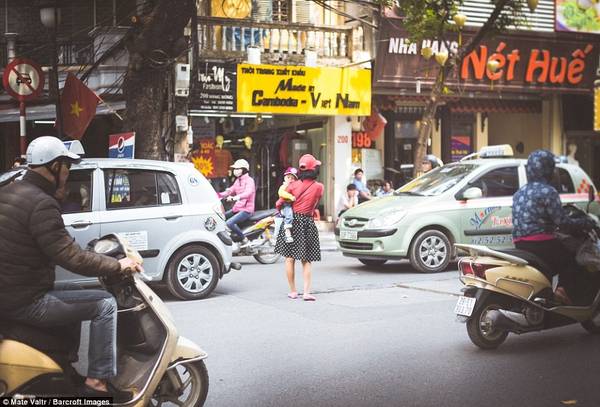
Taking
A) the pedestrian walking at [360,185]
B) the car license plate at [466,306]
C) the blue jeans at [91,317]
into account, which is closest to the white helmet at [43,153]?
the blue jeans at [91,317]

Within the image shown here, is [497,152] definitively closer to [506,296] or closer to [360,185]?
[360,185]

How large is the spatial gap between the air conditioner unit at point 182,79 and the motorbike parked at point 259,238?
153 inches

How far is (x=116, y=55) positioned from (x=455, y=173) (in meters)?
8.66

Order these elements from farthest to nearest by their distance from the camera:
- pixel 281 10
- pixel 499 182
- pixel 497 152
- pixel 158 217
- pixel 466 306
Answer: pixel 281 10 < pixel 497 152 < pixel 499 182 < pixel 158 217 < pixel 466 306

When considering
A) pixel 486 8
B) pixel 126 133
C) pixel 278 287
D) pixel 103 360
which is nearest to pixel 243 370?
pixel 103 360

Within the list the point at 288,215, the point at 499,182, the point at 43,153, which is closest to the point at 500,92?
the point at 499,182

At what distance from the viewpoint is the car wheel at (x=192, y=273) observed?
9.44m

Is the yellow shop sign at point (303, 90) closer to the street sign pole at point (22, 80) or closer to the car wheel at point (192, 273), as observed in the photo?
the street sign pole at point (22, 80)

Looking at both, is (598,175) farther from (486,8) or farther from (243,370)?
(243,370)

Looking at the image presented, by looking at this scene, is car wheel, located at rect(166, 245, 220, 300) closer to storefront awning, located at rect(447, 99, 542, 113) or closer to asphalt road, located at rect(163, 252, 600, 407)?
asphalt road, located at rect(163, 252, 600, 407)

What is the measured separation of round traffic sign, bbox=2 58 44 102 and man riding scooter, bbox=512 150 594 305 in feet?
31.1

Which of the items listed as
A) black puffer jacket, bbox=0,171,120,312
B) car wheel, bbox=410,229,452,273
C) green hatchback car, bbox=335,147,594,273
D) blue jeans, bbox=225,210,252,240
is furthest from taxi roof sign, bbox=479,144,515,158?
black puffer jacket, bbox=0,171,120,312

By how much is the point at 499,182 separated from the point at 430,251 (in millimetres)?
1665

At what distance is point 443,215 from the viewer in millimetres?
11953
